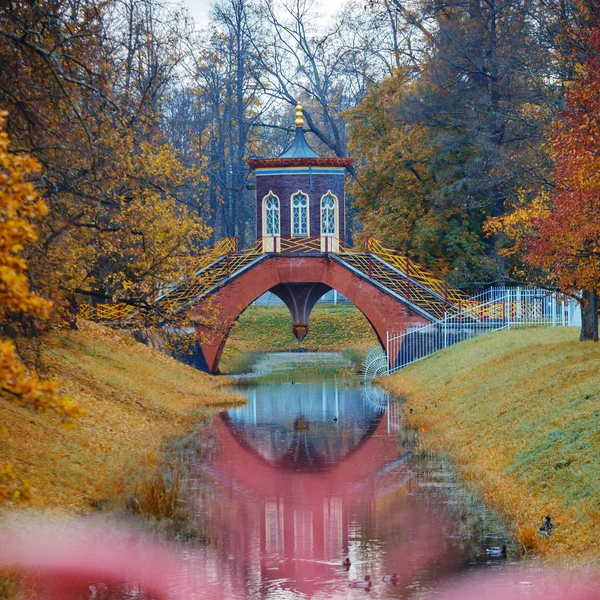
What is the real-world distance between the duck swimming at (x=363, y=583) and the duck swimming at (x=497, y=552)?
1.75 metres

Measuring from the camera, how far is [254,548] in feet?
46.0

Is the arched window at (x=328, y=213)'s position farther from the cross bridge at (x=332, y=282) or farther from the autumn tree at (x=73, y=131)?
the autumn tree at (x=73, y=131)

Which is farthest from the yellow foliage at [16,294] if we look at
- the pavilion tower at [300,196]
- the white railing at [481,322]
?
the pavilion tower at [300,196]

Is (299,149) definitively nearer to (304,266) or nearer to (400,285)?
(304,266)

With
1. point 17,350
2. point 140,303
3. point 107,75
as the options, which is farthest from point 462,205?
point 17,350

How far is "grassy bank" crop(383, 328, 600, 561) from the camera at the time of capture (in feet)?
44.5

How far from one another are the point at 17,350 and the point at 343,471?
24.6 feet

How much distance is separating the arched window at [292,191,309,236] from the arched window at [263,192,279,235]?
70cm

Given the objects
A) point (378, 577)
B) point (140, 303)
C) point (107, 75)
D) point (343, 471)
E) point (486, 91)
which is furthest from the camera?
point (486, 91)

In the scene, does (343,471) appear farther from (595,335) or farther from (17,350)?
(595,335)

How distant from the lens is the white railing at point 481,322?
123ft

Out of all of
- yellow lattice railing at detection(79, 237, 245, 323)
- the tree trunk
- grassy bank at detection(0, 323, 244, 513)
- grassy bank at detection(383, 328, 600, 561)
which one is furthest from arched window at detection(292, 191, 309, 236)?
the tree trunk

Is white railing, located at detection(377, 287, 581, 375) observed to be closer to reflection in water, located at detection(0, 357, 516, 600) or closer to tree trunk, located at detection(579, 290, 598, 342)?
tree trunk, located at detection(579, 290, 598, 342)

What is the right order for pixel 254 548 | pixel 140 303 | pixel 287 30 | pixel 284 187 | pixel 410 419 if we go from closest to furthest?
pixel 254 548 < pixel 140 303 < pixel 410 419 < pixel 284 187 < pixel 287 30
